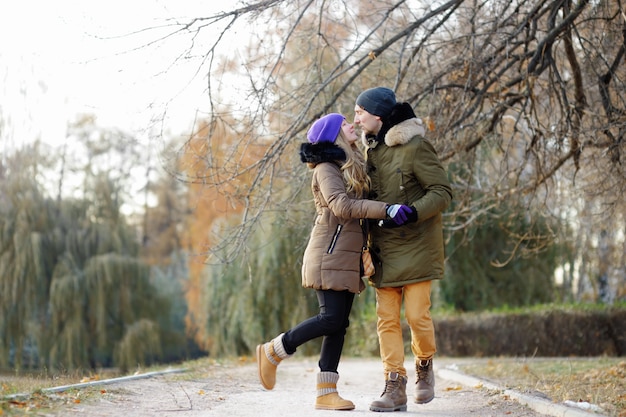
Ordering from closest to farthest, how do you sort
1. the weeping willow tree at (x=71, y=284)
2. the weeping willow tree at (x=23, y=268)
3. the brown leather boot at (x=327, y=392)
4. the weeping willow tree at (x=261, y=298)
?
the brown leather boot at (x=327, y=392) → the weeping willow tree at (x=261, y=298) → the weeping willow tree at (x=23, y=268) → the weeping willow tree at (x=71, y=284)

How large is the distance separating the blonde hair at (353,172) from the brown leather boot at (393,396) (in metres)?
1.11

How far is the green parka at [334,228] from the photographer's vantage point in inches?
186

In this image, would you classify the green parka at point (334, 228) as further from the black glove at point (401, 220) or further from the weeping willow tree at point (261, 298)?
the weeping willow tree at point (261, 298)

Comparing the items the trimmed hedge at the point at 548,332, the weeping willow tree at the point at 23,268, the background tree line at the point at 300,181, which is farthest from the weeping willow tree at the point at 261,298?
the weeping willow tree at the point at 23,268

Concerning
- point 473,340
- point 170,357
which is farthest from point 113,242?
point 473,340

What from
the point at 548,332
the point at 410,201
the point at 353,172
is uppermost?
the point at 353,172

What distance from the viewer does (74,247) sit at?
1881cm

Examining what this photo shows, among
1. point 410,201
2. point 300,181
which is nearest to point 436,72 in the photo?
point 300,181

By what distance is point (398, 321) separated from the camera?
5.00 metres

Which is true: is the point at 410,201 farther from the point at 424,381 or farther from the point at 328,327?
the point at 424,381

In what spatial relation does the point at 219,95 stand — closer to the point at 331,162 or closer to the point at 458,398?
the point at 331,162

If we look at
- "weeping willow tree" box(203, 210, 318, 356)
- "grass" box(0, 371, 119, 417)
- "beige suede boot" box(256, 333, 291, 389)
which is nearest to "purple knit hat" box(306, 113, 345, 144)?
"beige suede boot" box(256, 333, 291, 389)

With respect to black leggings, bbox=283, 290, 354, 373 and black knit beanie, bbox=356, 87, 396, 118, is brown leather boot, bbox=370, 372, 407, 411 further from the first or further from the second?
black knit beanie, bbox=356, 87, 396, 118

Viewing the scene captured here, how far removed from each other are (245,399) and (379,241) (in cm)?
158
